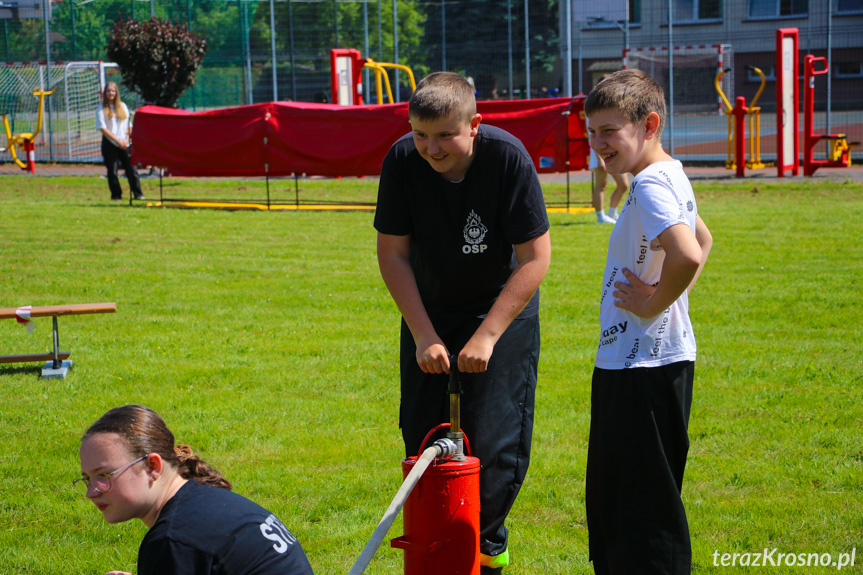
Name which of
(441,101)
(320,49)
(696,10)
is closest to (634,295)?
(441,101)

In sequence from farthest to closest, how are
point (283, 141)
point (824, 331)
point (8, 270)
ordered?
1. point (283, 141)
2. point (8, 270)
3. point (824, 331)

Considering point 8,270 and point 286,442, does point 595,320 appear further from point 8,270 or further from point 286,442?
point 8,270

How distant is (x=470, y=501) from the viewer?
9.59ft

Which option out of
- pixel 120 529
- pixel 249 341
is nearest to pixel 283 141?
pixel 249 341

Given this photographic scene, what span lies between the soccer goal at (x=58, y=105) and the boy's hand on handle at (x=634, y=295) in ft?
85.3

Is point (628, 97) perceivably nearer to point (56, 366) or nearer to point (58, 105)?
point (56, 366)

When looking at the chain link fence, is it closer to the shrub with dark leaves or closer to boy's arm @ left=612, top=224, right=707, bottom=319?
the shrub with dark leaves

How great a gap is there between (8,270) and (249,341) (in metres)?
4.11

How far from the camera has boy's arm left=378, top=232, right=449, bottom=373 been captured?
308 centimetres

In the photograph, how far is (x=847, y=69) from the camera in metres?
32.8

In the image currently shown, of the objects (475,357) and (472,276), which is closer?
(475,357)

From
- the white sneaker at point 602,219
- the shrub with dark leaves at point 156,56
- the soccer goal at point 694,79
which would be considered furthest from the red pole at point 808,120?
the shrub with dark leaves at point 156,56

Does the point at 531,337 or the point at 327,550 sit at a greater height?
the point at 531,337

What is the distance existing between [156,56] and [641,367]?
22.1 meters
